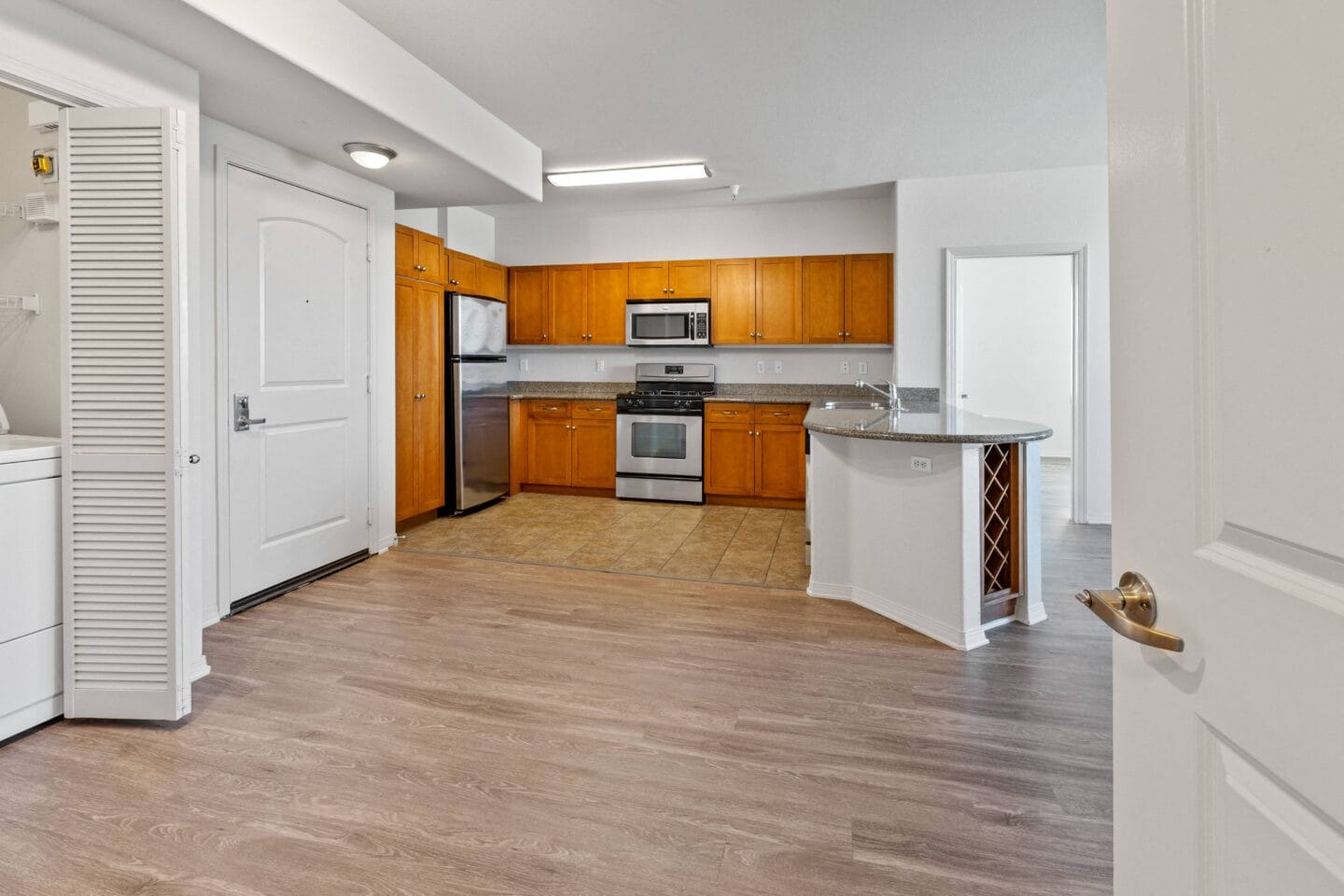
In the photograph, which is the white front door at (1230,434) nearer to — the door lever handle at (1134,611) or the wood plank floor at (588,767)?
the door lever handle at (1134,611)

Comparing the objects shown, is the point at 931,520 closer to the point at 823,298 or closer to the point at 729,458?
the point at 729,458

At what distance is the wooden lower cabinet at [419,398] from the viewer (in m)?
4.72

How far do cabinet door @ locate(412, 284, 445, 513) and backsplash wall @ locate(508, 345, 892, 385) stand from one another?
1685 millimetres

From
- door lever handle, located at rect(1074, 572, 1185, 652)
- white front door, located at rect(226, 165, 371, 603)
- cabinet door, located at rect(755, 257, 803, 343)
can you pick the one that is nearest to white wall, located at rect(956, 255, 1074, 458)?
cabinet door, located at rect(755, 257, 803, 343)

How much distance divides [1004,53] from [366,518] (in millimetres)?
4153

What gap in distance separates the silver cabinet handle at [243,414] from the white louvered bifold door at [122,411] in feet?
3.47

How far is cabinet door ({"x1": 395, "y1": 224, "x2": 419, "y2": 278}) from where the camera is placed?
4.65 m

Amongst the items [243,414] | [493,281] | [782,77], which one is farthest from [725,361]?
[243,414]

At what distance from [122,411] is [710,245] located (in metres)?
4.88

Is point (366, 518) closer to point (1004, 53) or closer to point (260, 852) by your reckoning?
point (260, 852)

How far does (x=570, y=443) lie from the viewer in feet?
20.8

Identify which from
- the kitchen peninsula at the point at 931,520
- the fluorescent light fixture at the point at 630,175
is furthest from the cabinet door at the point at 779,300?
the kitchen peninsula at the point at 931,520

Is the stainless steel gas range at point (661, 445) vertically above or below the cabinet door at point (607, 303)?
below

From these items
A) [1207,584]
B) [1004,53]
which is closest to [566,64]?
[1004,53]
